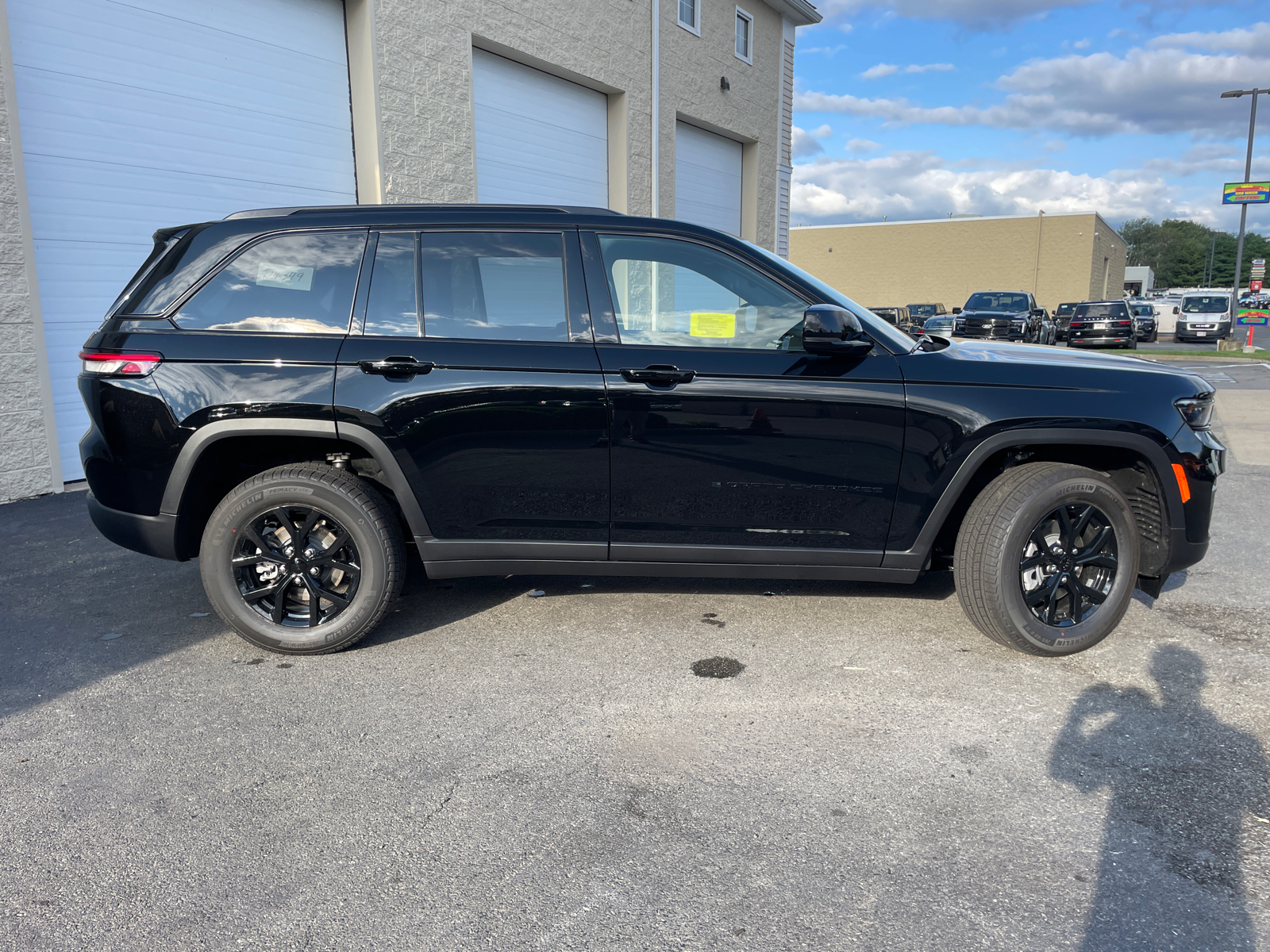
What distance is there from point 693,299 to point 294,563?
6.98ft

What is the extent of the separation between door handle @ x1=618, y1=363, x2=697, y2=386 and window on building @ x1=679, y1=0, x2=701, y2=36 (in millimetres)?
13284

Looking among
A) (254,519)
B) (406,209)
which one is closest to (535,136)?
(406,209)

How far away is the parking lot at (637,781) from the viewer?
221 centimetres

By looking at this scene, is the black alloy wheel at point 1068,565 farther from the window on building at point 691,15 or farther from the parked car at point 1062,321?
the parked car at point 1062,321

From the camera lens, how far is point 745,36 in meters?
17.2

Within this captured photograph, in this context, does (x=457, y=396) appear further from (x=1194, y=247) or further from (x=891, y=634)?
(x=1194, y=247)

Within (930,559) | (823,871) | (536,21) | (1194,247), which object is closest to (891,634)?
(930,559)

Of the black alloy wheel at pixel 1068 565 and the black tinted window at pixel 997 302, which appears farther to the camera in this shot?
the black tinted window at pixel 997 302

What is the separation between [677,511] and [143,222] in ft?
21.6

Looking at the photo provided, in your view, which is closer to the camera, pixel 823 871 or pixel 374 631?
pixel 823 871

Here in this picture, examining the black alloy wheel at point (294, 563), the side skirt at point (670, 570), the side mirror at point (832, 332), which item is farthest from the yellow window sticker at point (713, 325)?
the black alloy wheel at point (294, 563)

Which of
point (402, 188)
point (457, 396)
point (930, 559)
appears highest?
point (402, 188)

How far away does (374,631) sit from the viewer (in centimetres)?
415

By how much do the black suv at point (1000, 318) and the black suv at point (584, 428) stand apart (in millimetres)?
21051
